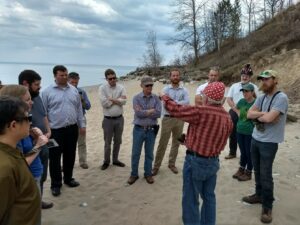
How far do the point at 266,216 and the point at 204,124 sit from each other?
5.65 feet

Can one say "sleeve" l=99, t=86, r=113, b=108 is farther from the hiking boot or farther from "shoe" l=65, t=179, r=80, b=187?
the hiking boot

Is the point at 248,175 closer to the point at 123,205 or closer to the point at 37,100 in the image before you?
the point at 123,205

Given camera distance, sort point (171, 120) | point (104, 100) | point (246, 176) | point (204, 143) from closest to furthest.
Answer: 1. point (204, 143)
2. point (246, 176)
3. point (171, 120)
4. point (104, 100)

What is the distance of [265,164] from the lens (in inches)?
176

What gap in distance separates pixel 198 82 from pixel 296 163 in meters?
22.2

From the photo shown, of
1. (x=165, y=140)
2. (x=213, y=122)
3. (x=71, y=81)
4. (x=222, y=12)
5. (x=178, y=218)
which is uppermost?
(x=222, y=12)

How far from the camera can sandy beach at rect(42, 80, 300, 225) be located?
4766mm

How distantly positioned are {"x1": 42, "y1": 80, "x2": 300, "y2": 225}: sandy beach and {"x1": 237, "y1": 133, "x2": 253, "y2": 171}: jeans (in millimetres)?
330

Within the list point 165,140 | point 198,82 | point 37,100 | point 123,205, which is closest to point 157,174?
point 165,140

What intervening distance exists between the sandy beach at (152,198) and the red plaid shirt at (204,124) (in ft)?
4.40

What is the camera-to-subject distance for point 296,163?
277 inches

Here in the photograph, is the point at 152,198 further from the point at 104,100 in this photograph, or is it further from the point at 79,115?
the point at 104,100

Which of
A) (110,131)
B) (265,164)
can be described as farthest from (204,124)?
(110,131)

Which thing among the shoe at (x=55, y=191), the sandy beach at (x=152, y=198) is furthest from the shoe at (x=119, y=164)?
the shoe at (x=55, y=191)
